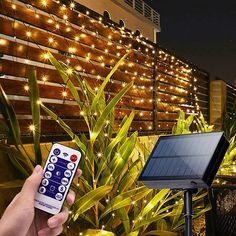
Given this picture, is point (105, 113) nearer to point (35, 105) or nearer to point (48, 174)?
point (35, 105)

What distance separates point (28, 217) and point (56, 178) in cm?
21

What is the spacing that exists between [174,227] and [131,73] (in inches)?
80.8

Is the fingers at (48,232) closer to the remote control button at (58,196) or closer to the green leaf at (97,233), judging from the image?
the remote control button at (58,196)

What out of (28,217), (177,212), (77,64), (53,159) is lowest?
(177,212)

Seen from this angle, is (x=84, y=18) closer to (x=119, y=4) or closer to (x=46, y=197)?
(x=46, y=197)

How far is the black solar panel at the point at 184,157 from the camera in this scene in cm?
136

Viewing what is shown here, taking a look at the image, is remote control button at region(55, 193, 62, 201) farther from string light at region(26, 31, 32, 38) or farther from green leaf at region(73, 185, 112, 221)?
string light at region(26, 31, 32, 38)

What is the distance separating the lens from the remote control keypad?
113 centimetres

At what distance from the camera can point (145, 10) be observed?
53.9 ft

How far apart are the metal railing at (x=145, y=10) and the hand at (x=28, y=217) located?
13859mm

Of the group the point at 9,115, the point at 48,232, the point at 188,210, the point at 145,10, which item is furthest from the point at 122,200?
the point at 145,10

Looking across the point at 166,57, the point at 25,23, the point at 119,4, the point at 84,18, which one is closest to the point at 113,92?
the point at 84,18

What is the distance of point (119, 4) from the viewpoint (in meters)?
13.6

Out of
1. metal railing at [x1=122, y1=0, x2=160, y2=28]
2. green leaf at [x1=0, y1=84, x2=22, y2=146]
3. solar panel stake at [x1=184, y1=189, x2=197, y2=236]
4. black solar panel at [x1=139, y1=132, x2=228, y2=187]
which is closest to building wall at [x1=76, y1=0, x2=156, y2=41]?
metal railing at [x1=122, y1=0, x2=160, y2=28]
